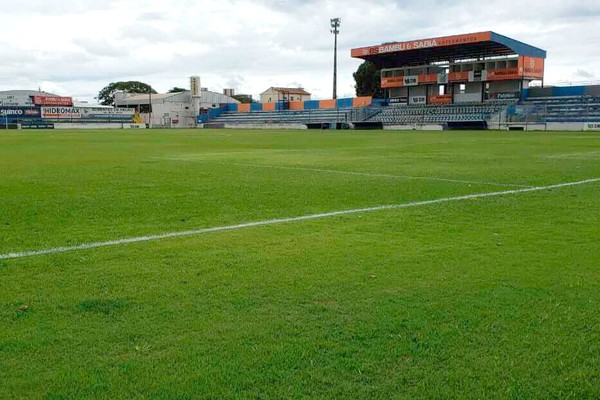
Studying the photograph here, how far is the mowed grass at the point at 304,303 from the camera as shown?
301 centimetres

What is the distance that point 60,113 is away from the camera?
87812 mm

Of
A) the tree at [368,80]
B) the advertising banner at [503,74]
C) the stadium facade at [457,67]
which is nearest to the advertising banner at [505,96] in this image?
the stadium facade at [457,67]

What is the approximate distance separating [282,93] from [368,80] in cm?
3990

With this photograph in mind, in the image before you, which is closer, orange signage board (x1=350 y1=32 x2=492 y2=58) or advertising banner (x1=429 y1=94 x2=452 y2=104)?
orange signage board (x1=350 y1=32 x2=492 y2=58)

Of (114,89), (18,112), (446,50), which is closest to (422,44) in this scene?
(446,50)

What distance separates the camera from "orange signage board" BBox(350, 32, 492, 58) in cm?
6197

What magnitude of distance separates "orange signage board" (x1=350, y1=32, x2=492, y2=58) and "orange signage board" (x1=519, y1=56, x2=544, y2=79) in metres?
4.88

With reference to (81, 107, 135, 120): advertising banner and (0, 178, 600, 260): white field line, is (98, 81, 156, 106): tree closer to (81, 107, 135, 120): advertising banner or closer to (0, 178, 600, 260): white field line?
(81, 107, 135, 120): advertising banner

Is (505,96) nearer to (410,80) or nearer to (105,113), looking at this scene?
(410,80)

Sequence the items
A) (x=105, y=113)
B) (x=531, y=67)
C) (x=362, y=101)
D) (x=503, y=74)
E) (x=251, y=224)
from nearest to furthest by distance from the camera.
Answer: (x=251, y=224)
(x=503, y=74)
(x=531, y=67)
(x=362, y=101)
(x=105, y=113)

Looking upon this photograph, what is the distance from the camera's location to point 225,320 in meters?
3.79

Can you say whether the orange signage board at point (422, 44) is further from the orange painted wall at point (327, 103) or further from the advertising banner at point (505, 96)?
the orange painted wall at point (327, 103)

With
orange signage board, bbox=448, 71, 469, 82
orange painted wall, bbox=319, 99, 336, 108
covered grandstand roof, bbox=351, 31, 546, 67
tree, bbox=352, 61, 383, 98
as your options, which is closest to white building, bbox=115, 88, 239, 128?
orange painted wall, bbox=319, 99, 336, 108

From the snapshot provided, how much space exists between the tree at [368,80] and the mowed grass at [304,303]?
89125 mm
